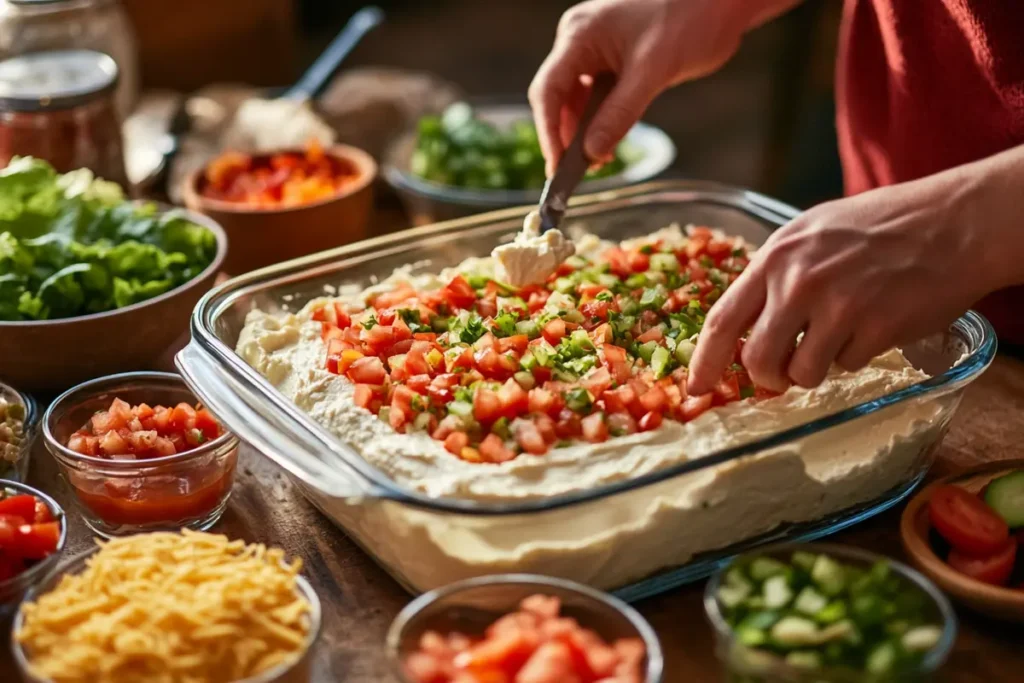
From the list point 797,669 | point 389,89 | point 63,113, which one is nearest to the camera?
point 797,669

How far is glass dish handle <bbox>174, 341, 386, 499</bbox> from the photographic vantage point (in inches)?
58.5

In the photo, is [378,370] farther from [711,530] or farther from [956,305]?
[956,305]

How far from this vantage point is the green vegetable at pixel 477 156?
3152 millimetres

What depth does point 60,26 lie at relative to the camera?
295cm

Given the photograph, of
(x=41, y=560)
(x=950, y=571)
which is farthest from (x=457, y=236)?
(x=950, y=571)

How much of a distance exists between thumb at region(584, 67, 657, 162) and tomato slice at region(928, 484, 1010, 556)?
910mm

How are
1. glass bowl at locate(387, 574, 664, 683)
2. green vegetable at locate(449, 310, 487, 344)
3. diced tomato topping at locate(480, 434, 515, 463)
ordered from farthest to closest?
1. green vegetable at locate(449, 310, 487, 344)
2. diced tomato topping at locate(480, 434, 515, 463)
3. glass bowl at locate(387, 574, 664, 683)

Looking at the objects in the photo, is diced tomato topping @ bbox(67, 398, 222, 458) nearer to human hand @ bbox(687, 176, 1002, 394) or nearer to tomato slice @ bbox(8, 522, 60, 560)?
tomato slice @ bbox(8, 522, 60, 560)

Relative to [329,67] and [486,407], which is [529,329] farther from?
[329,67]

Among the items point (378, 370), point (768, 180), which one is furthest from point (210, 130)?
point (768, 180)

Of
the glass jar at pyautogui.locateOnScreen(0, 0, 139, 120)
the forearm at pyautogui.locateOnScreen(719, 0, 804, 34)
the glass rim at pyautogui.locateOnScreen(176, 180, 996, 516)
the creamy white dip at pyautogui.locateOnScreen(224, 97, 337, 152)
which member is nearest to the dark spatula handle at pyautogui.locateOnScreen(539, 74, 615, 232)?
the glass rim at pyautogui.locateOnScreen(176, 180, 996, 516)

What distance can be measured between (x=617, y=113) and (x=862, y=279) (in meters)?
0.82

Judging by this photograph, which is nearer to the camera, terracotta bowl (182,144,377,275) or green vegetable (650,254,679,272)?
green vegetable (650,254,679,272)

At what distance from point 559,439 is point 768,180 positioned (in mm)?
3726
